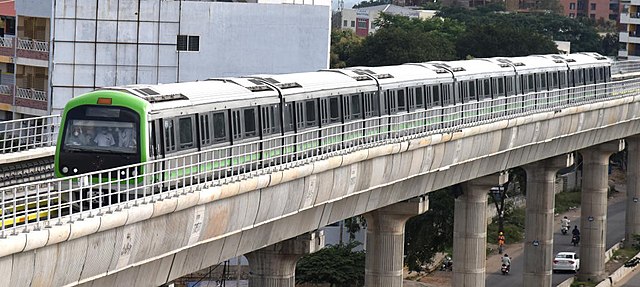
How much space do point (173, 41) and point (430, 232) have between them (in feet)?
62.9

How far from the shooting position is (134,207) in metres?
29.0

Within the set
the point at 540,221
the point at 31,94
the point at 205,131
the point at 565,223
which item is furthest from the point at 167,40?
the point at 565,223

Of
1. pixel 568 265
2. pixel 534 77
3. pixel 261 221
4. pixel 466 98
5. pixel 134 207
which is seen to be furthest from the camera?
pixel 568 265

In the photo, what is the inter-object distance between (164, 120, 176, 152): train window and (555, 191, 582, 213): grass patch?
71.3 meters

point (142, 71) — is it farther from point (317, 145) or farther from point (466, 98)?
point (317, 145)

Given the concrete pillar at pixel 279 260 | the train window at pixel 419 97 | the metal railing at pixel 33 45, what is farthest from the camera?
the metal railing at pixel 33 45

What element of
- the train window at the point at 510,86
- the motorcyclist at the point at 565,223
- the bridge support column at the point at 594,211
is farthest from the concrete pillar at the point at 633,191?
the train window at the point at 510,86

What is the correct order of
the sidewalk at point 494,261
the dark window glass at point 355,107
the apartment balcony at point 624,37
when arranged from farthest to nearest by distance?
the apartment balcony at point 624,37, the sidewalk at point 494,261, the dark window glass at point 355,107

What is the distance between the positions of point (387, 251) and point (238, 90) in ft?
48.7

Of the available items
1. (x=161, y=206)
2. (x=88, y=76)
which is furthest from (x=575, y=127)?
(x=161, y=206)

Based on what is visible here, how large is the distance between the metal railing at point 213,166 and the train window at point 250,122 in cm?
32

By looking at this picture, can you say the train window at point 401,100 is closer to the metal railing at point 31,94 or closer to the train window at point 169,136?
the train window at point 169,136

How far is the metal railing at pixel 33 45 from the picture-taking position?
227 ft

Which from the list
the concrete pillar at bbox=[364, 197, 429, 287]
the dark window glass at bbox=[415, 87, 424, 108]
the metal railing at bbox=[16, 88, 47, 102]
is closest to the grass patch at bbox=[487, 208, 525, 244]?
the metal railing at bbox=[16, 88, 47, 102]
